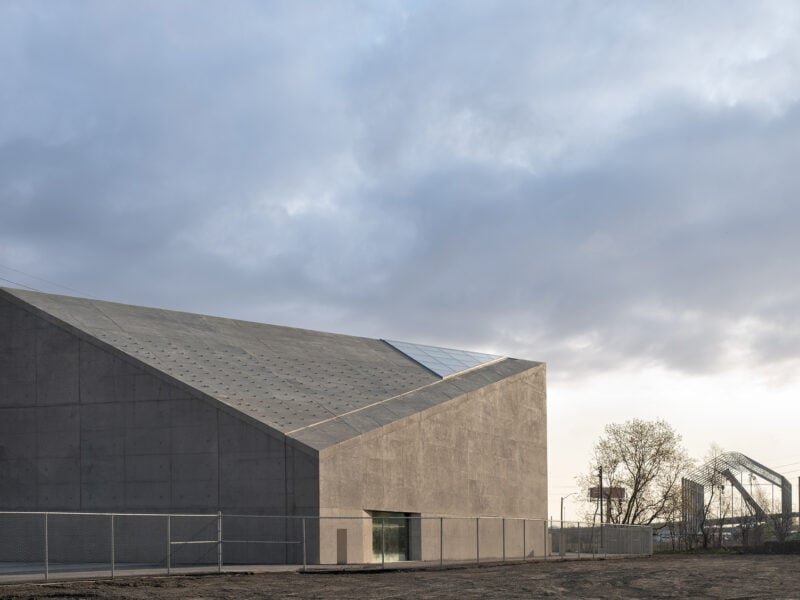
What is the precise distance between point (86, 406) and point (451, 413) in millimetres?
15237

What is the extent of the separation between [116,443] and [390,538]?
1092cm

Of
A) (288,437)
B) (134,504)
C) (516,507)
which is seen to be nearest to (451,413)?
(516,507)

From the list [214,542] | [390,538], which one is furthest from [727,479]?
[214,542]

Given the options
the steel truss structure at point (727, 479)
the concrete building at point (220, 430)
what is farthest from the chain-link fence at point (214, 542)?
the steel truss structure at point (727, 479)

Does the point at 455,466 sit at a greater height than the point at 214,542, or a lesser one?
greater

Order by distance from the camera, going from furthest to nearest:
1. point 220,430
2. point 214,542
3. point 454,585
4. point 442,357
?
point 442,357 → point 220,430 → point 214,542 → point 454,585

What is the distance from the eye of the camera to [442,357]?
58.6 meters

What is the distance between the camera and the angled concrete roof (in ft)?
137

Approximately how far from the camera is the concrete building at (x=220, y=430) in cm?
3950

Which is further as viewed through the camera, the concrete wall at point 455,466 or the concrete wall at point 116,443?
the concrete wall at point 455,466

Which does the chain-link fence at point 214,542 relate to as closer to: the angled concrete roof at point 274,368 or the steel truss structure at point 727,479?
the angled concrete roof at point 274,368

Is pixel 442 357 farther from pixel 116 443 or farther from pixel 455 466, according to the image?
pixel 116 443

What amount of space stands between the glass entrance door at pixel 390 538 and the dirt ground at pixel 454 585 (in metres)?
4.67

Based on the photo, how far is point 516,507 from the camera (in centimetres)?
5300
